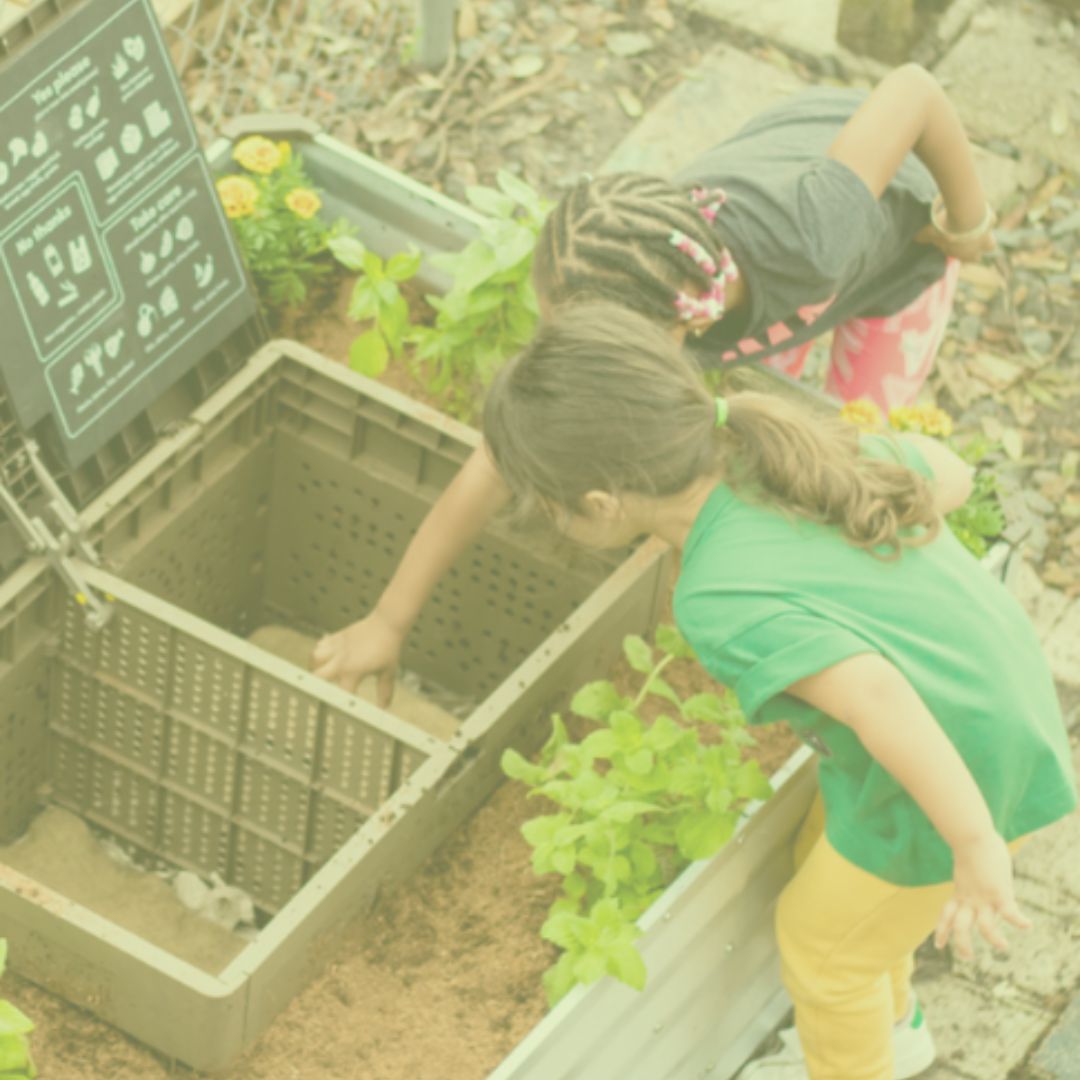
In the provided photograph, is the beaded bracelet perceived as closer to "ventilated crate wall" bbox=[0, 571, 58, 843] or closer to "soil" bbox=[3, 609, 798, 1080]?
"soil" bbox=[3, 609, 798, 1080]

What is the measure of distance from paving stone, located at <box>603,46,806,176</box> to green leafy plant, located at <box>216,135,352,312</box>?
57.9 inches

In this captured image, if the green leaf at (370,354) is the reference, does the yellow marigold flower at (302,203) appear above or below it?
above

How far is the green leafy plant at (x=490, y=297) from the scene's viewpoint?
11.8 feet

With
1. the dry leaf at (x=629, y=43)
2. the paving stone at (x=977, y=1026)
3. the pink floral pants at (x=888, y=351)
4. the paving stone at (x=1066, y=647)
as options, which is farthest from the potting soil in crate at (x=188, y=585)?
the dry leaf at (x=629, y=43)

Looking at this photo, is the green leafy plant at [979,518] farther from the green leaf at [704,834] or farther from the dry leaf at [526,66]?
the dry leaf at [526,66]

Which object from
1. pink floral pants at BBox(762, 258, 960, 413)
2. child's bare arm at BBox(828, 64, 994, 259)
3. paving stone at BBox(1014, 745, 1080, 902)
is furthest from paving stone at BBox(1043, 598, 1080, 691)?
child's bare arm at BBox(828, 64, 994, 259)

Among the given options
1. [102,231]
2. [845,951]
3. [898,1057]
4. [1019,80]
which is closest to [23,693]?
[102,231]

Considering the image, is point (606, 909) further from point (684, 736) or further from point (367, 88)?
point (367, 88)

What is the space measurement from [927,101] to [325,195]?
1331mm

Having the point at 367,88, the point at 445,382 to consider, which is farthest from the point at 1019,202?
the point at 445,382

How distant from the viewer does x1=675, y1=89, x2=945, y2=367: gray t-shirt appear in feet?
10.9

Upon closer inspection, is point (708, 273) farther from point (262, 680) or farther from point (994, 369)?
point (994, 369)

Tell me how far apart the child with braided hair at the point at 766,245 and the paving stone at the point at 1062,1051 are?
1.33 m

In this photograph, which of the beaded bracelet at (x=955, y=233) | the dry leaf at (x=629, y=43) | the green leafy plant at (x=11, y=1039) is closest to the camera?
the green leafy plant at (x=11, y=1039)
